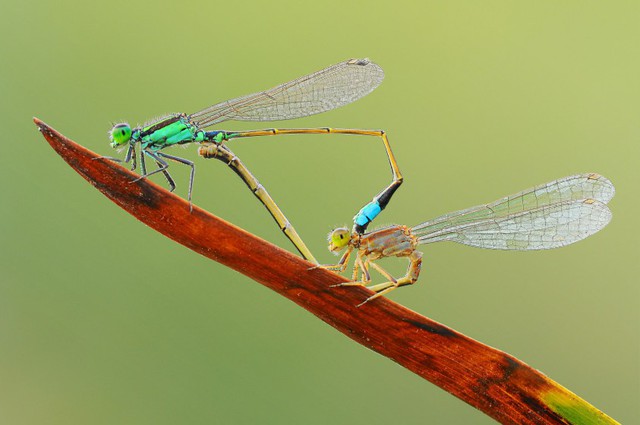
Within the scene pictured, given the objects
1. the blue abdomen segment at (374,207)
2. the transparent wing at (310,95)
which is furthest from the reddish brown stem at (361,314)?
the transparent wing at (310,95)

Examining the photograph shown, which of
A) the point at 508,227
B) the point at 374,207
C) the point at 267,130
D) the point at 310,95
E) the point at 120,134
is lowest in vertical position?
the point at 120,134

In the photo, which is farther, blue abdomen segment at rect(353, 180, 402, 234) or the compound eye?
the compound eye

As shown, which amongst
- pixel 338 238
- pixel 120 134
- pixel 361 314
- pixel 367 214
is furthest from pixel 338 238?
pixel 120 134

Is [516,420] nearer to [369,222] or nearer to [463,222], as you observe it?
[369,222]

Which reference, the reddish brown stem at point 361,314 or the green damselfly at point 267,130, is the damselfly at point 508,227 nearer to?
the green damselfly at point 267,130

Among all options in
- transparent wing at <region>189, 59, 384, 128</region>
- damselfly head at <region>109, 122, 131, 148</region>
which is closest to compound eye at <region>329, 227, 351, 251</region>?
transparent wing at <region>189, 59, 384, 128</region>

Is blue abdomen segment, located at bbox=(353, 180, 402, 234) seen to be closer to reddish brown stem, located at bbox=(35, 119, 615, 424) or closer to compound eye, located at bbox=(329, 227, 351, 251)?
compound eye, located at bbox=(329, 227, 351, 251)

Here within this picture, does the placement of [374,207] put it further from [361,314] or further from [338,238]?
[361,314]
